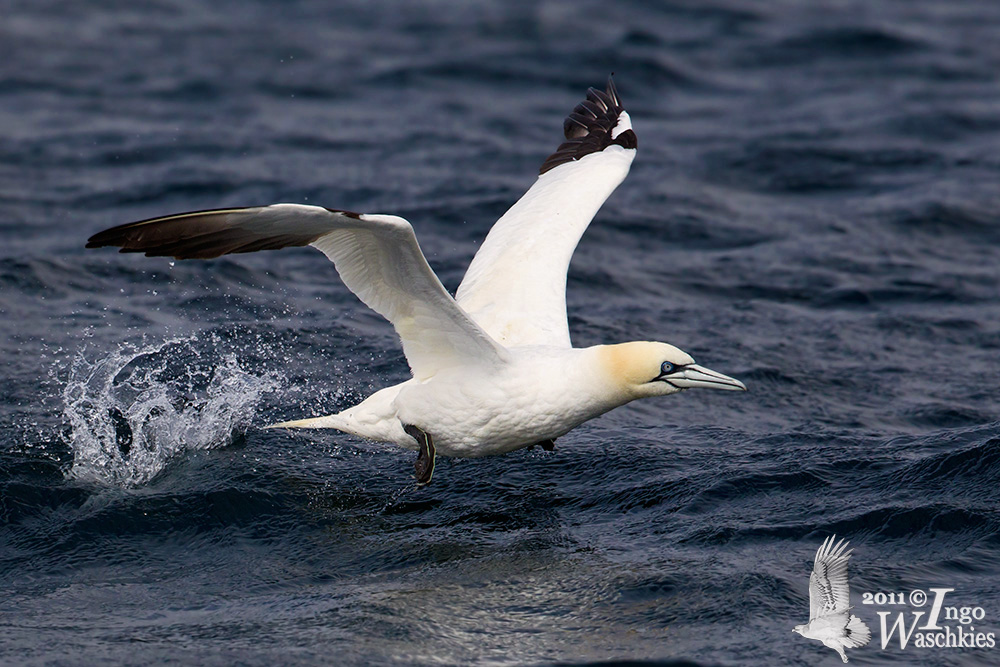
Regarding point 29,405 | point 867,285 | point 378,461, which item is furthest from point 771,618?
point 867,285

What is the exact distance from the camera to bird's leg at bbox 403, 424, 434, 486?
716 cm

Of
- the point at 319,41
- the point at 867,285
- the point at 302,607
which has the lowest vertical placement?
the point at 302,607

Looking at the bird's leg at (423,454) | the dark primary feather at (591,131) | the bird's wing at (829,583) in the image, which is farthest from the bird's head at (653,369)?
the dark primary feather at (591,131)

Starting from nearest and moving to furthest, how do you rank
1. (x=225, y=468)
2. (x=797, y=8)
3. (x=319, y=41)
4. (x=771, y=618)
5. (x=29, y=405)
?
(x=771, y=618)
(x=225, y=468)
(x=29, y=405)
(x=319, y=41)
(x=797, y=8)

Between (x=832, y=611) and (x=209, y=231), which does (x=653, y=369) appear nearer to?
(x=832, y=611)

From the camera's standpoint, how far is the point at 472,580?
639 cm

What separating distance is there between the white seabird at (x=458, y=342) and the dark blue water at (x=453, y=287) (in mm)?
548

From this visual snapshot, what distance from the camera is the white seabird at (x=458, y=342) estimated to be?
20.5 ft

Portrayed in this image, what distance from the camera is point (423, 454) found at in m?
7.24

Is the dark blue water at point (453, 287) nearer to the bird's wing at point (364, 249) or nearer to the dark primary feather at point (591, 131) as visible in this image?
the bird's wing at point (364, 249)

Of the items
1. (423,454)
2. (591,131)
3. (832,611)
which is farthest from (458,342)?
(591,131)

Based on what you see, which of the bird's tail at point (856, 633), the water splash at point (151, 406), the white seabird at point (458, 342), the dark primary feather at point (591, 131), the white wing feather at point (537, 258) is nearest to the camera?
the bird's tail at point (856, 633)

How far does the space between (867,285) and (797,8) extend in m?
10.1

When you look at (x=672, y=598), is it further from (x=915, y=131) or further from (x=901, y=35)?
(x=901, y=35)
